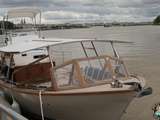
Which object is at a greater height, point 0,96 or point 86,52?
point 86,52

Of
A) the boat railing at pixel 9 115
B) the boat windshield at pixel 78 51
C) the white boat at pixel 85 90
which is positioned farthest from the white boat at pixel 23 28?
the boat railing at pixel 9 115

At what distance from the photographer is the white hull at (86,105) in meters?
9.88

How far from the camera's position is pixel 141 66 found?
27.5 metres

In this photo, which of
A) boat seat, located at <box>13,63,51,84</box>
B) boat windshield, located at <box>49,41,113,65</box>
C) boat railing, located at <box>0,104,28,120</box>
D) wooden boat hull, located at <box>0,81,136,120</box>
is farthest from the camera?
boat windshield, located at <box>49,41,113,65</box>

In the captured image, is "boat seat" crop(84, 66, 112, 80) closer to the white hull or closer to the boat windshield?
the white hull

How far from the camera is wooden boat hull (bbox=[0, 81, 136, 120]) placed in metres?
9.84

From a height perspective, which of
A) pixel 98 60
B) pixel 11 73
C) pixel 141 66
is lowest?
pixel 141 66

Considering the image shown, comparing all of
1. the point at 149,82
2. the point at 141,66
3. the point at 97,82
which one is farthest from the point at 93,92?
the point at 141,66

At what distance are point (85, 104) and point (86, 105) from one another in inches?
2.2

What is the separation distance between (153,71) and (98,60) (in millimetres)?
13771

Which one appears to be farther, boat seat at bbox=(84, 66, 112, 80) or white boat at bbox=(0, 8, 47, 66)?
white boat at bbox=(0, 8, 47, 66)

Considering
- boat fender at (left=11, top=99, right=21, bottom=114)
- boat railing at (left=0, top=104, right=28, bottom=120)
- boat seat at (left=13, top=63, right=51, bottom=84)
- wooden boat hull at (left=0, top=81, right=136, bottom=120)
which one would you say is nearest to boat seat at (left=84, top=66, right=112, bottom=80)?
wooden boat hull at (left=0, top=81, right=136, bottom=120)

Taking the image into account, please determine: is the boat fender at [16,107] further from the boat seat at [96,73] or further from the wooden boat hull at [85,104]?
the boat seat at [96,73]

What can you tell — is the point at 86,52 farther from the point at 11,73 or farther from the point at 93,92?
the point at 93,92
